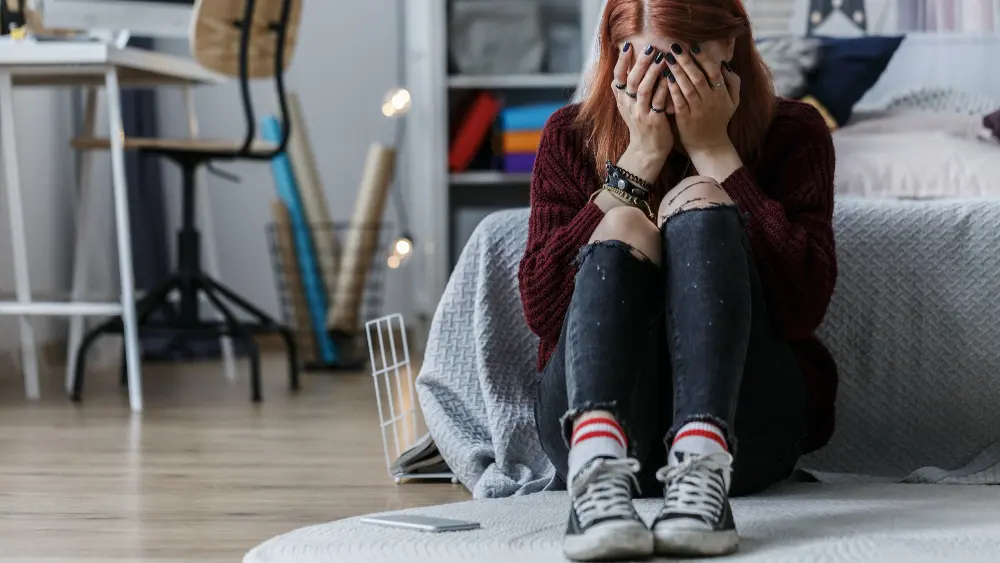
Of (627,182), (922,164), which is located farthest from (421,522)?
(922,164)

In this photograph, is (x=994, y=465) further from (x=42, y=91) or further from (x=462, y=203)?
(x=42, y=91)

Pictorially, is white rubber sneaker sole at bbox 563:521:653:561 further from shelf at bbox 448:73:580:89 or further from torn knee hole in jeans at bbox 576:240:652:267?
shelf at bbox 448:73:580:89

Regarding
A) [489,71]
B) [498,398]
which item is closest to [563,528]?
[498,398]

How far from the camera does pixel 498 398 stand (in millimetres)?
1750

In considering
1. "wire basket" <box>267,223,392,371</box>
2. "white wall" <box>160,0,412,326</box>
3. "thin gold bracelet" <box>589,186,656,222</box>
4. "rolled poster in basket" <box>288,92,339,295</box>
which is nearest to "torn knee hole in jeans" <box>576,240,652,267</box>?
"thin gold bracelet" <box>589,186,656,222</box>

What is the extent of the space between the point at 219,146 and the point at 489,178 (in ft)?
3.42

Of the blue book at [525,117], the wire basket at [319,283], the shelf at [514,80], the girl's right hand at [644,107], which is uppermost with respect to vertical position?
the girl's right hand at [644,107]

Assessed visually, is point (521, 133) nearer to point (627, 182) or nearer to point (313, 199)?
point (313, 199)

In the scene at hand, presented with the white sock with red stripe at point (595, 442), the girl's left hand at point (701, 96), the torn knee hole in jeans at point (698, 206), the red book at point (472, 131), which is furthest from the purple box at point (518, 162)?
the white sock with red stripe at point (595, 442)

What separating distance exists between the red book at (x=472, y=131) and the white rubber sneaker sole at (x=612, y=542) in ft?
9.14

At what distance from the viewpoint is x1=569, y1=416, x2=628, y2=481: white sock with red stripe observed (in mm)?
1215

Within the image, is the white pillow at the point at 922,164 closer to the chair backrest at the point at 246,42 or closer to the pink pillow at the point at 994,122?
the pink pillow at the point at 994,122

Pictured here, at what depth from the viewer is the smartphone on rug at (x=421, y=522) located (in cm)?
134

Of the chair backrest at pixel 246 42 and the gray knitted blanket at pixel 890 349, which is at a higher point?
the chair backrest at pixel 246 42
